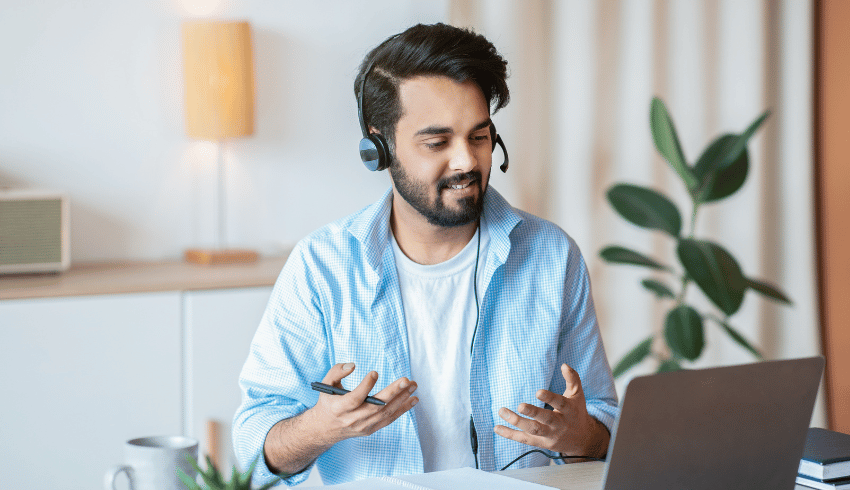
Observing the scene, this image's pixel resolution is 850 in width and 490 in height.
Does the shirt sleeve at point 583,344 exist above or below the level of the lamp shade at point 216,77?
below

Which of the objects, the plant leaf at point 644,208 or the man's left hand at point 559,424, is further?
the plant leaf at point 644,208

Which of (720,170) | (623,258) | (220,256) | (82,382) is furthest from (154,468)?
(720,170)

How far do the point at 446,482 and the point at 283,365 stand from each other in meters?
0.42

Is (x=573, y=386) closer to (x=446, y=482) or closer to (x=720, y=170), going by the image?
(x=446, y=482)

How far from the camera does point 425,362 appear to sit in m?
1.42

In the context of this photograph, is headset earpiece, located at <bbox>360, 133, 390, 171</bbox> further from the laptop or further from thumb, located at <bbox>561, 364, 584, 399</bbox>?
the laptop

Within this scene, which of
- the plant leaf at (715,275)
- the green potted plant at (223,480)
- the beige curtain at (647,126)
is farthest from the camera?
the beige curtain at (647,126)

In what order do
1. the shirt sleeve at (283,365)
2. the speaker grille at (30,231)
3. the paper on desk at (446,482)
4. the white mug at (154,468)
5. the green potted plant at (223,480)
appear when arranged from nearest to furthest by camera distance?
the green potted plant at (223,480) → the white mug at (154,468) → the paper on desk at (446,482) → the shirt sleeve at (283,365) → the speaker grille at (30,231)

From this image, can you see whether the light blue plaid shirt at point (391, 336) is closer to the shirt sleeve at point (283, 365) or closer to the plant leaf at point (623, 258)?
the shirt sleeve at point (283, 365)

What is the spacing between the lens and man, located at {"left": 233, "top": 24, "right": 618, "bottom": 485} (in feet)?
4.52


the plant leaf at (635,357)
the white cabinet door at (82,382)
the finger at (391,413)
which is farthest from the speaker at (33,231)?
the plant leaf at (635,357)

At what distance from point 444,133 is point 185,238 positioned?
4.33 ft

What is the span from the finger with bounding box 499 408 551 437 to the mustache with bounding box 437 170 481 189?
456mm

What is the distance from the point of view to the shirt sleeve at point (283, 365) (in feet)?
4.27
